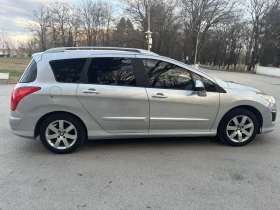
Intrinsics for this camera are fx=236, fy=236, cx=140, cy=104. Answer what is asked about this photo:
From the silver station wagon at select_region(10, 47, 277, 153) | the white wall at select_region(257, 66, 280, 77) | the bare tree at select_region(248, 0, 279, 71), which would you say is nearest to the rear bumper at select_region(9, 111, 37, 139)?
the silver station wagon at select_region(10, 47, 277, 153)

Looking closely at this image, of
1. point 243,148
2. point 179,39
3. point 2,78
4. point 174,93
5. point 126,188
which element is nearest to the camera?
point 126,188

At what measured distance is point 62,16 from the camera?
6169 centimetres

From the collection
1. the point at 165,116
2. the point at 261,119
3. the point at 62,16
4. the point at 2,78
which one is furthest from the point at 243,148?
the point at 62,16

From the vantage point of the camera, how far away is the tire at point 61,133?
392 centimetres

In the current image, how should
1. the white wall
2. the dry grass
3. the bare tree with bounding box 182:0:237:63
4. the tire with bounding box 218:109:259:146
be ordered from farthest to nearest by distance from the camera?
1. the bare tree with bounding box 182:0:237:63
2. the white wall
3. the dry grass
4. the tire with bounding box 218:109:259:146

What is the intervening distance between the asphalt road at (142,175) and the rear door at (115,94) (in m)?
0.53

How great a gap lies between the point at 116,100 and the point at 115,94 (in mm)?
102

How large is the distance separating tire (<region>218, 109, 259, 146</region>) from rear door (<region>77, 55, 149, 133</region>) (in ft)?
4.74

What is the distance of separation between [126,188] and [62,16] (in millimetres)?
66613

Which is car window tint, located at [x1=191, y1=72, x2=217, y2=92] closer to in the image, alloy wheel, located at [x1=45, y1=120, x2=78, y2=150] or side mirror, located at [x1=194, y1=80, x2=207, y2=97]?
side mirror, located at [x1=194, y1=80, x2=207, y2=97]

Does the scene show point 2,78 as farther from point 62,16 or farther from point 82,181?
point 62,16

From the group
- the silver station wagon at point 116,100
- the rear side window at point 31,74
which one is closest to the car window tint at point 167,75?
the silver station wagon at point 116,100

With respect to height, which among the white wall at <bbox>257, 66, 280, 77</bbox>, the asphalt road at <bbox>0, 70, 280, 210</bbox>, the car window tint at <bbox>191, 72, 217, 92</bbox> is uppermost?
the white wall at <bbox>257, 66, 280, 77</bbox>

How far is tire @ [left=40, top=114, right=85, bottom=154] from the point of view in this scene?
392 cm
